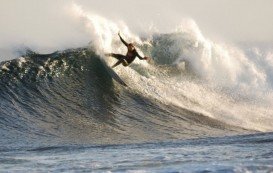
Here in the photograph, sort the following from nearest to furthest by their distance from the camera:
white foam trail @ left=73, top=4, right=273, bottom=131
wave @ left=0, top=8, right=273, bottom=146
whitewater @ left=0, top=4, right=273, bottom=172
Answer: whitewater @ left=0, top=4, right=273, bottom=172 → wave @ left=0, top=8, right=273, bottom=146 → white foam trail @ left=73, top=4, right=273, bottom=131

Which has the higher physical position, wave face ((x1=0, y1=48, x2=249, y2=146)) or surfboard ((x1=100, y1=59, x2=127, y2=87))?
surfboard ((x1=100, y1=59, x2=127, y2=87))

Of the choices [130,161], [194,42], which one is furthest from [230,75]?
[130,161]

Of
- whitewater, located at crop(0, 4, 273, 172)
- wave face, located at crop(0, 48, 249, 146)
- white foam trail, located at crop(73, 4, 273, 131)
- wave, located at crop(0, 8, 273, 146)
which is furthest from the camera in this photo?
white foam trail, located at crop(73, 4, 273, 131)

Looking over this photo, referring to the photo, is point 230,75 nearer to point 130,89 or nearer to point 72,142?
point 130,89

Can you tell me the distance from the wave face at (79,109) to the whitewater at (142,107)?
3 cm

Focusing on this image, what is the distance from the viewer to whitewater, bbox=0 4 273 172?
11484 mm

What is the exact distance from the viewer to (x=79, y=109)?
1898cm

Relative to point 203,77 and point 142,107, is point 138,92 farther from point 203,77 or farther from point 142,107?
point 203,77

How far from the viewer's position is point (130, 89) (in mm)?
21672

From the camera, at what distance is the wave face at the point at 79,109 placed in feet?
53.0

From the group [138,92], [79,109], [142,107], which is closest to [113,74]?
→ [138,92]

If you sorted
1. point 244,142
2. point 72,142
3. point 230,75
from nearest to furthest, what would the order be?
1. point 244,142
2. point 72,142
3. point 230,75

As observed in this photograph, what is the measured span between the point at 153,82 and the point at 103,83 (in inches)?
105

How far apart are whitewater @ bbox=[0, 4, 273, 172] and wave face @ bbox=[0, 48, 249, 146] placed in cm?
3
